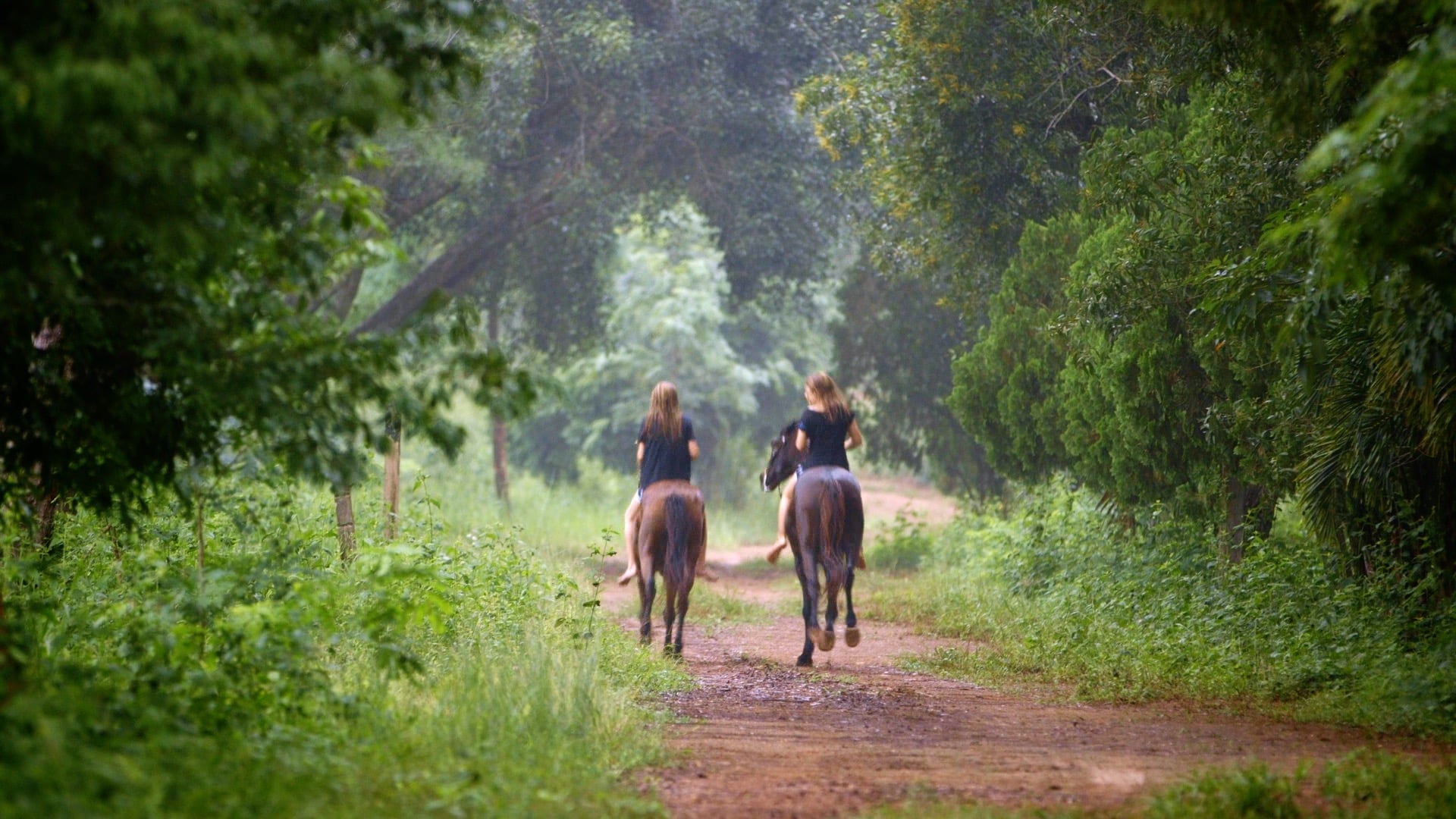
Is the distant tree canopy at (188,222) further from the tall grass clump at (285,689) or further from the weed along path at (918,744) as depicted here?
the weed along path at (918,744)

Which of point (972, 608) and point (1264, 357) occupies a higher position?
point (1264, 357)

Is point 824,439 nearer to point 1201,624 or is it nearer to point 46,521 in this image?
point 1201,624

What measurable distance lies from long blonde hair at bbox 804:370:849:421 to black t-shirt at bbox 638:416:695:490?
107 cm

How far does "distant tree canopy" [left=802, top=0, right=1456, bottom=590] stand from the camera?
666cm

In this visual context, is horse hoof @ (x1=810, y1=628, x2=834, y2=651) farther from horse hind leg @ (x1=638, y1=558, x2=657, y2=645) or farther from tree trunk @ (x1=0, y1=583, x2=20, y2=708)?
tree trunk @ (x1=0, y1=583, x2=20, y2=708)

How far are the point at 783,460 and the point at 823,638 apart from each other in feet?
5.60

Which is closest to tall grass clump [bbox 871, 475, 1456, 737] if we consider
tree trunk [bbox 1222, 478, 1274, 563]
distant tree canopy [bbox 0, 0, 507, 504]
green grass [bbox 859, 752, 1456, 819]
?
tree trunk [bbox 1222, 478, 1274, 563]

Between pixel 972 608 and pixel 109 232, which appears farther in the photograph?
pixel 972 608

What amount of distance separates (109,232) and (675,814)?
302 cm

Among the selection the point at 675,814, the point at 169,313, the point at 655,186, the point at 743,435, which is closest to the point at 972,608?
the point at 675,814

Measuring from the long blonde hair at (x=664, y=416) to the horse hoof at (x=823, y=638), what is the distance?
1925mm

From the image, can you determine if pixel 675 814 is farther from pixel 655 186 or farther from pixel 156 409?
pixel 655 186

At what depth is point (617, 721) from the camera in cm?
722

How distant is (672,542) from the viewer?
11695 millimetres
